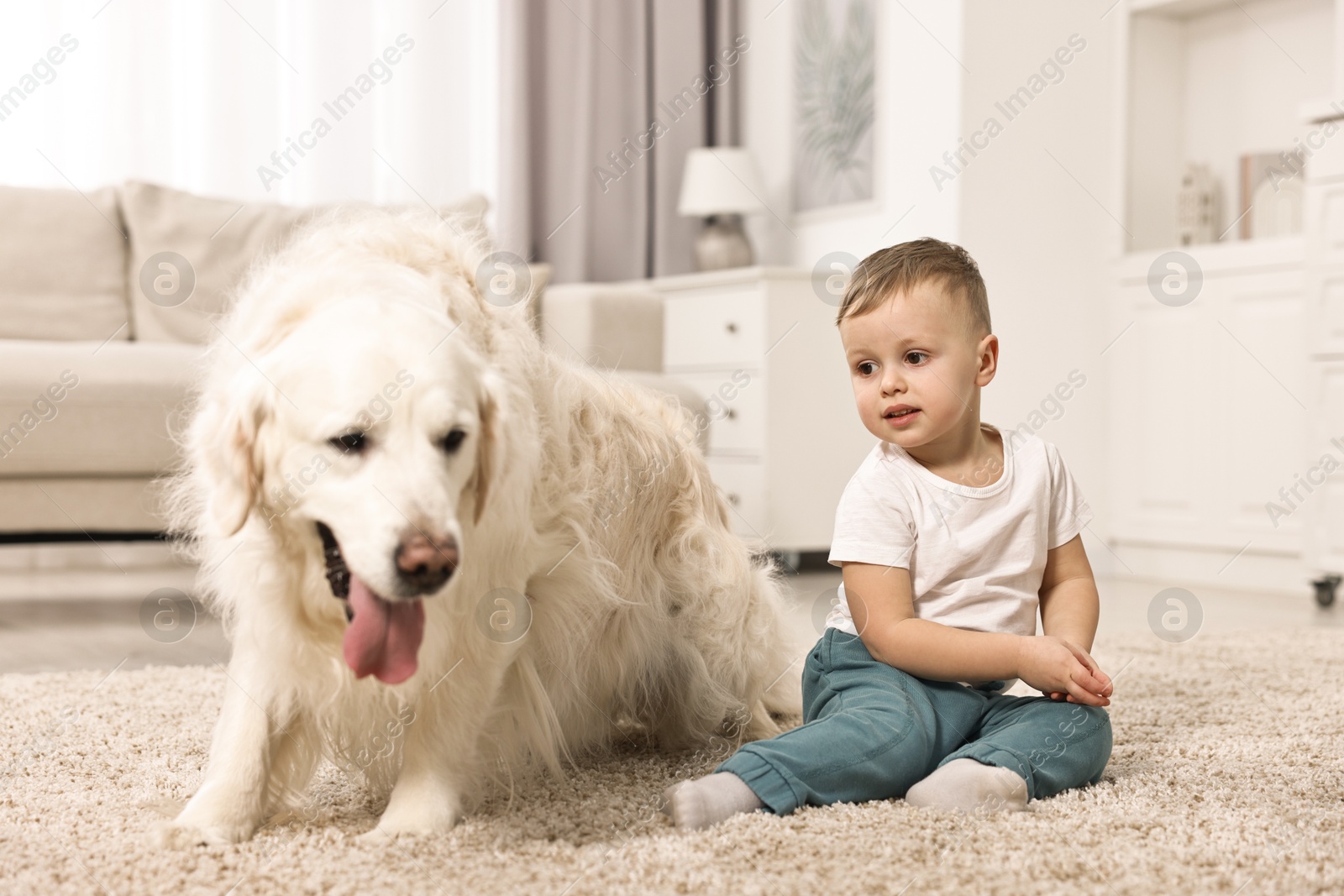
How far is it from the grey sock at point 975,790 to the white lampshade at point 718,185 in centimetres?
312

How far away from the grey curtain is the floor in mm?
1507

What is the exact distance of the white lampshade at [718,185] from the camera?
4023 mm

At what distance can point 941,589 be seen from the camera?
4.14 feet

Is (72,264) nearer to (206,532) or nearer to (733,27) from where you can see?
(206,532)

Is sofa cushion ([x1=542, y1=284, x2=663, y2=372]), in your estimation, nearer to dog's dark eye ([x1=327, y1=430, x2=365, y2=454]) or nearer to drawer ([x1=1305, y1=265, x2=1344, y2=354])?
drawer ([x1=1305, y1=265, x2=1344, y2=354])

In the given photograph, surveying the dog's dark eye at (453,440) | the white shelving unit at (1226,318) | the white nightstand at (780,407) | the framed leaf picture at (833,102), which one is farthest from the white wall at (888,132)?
the dog's dark eye at (453,440)

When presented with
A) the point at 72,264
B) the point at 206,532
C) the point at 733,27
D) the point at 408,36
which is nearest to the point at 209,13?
the point at 408,36

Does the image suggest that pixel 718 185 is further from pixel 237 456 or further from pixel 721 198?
pixel 237 456

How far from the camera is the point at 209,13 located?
3.65 m

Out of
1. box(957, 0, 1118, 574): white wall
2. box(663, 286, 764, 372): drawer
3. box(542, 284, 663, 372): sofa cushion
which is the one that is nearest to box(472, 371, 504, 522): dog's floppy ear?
box(542, 284, 663, 372): sofa cushion

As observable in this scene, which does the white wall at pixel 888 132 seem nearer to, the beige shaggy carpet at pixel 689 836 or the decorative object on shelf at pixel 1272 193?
the decorative object on shelf at pixel 1272 193

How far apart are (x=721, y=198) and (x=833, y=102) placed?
20.3 inches

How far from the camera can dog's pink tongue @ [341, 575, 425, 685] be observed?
968 millimetres

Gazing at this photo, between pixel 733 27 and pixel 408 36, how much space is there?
4.11 ft
